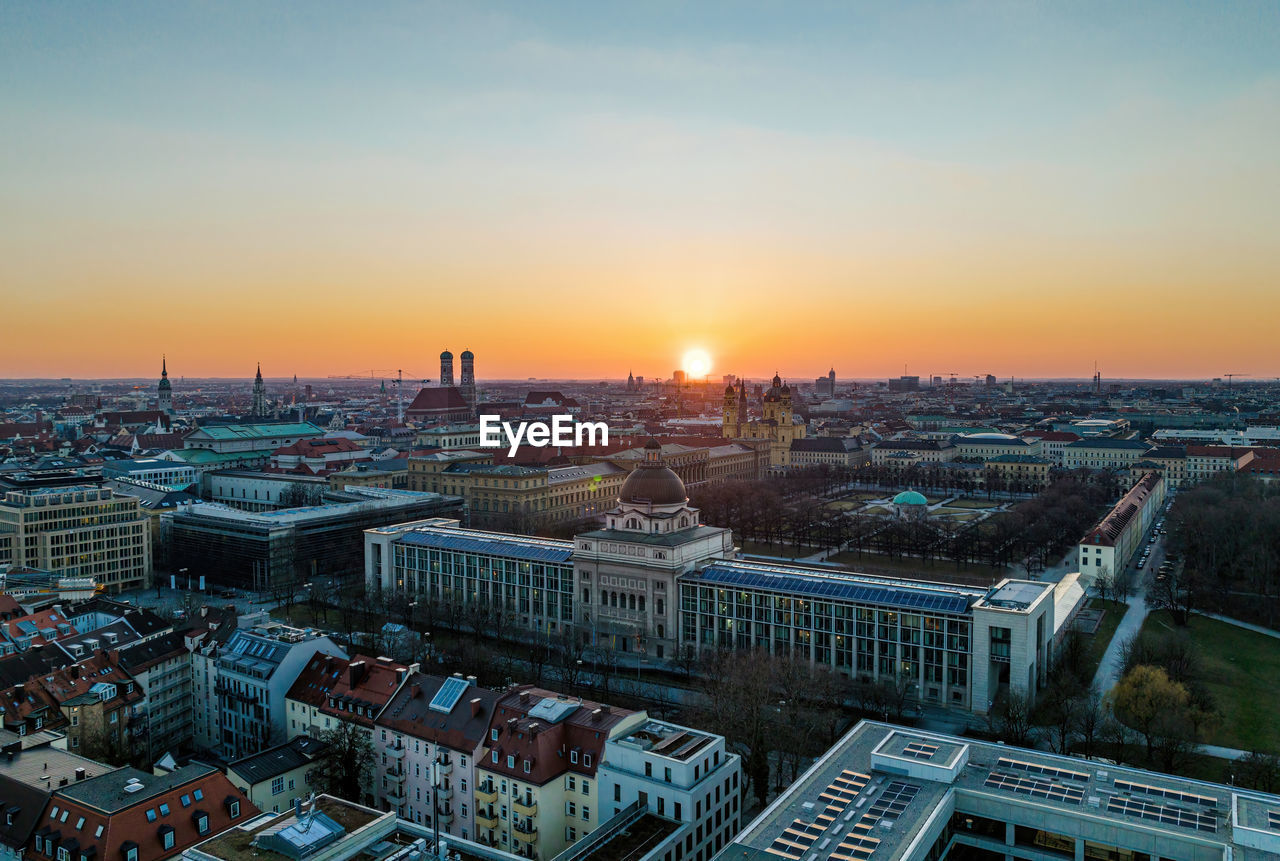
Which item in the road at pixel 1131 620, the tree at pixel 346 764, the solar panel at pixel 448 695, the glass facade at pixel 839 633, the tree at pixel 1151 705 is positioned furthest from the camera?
the road at pixel 1131 620

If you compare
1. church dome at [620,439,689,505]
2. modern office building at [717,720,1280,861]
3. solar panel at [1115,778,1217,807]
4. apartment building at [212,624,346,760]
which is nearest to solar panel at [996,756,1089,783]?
modern office building at [717,720,1280,861]

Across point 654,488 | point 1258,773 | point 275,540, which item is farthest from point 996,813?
point 275,540

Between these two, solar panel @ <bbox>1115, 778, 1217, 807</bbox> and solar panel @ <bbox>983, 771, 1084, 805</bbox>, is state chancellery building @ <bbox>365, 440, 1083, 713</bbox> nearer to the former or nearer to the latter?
solar panel @ <bbox>1115, 778, 1217, 807</bbox>

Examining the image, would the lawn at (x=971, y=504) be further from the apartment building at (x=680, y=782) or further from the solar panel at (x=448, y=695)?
the solar panel at (x=448, y=695)

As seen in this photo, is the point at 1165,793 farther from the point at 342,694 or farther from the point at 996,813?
the point at 342,694

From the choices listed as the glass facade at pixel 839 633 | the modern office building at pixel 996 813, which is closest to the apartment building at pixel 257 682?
the glass facade at pixel 839 633

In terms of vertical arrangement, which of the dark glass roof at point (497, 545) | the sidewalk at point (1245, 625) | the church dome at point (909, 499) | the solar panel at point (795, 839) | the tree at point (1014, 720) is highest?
the dark glass roof at point (497, 545)
